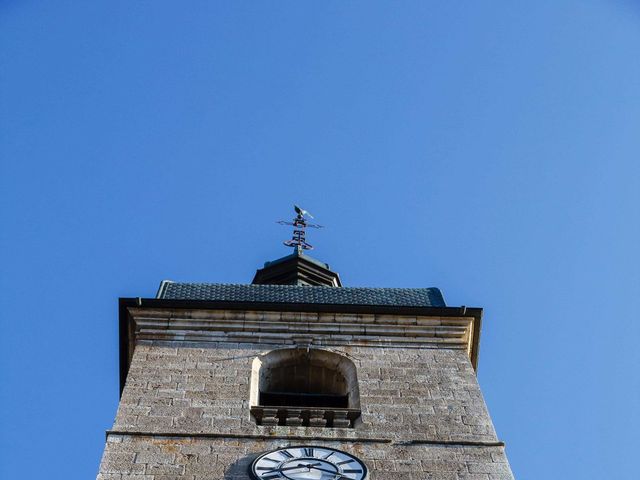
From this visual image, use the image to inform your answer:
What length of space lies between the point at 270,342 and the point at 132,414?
8.72 feet

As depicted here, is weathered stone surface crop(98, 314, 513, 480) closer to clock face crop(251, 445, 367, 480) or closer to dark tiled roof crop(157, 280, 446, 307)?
clock face crop(251, 445, 367, 480)

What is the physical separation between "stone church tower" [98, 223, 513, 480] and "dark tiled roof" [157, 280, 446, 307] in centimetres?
3

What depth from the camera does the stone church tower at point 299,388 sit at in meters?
12.1

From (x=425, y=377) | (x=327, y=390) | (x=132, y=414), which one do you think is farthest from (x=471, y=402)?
(x=132, y=414)

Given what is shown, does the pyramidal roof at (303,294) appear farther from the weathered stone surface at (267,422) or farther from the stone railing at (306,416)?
the stone railing at (306,416)

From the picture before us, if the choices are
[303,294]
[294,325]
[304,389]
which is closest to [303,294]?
[303,294]

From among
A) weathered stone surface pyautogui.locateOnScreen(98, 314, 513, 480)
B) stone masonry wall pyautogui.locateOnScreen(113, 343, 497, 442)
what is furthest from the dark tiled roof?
stone masonry wall pyautogui.locateOnScreen(113, 343, 497, 442)

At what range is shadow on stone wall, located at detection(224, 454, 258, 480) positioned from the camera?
A: 38.5 ft

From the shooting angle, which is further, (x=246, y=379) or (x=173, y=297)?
(x=173, y=297)

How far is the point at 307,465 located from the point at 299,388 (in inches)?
121

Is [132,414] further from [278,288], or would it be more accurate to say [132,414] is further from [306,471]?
[278,288]

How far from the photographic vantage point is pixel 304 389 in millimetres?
15031

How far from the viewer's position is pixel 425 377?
14273 mm

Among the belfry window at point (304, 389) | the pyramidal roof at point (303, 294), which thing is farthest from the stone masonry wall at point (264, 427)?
the pyramidal roof at point (303, 294)
